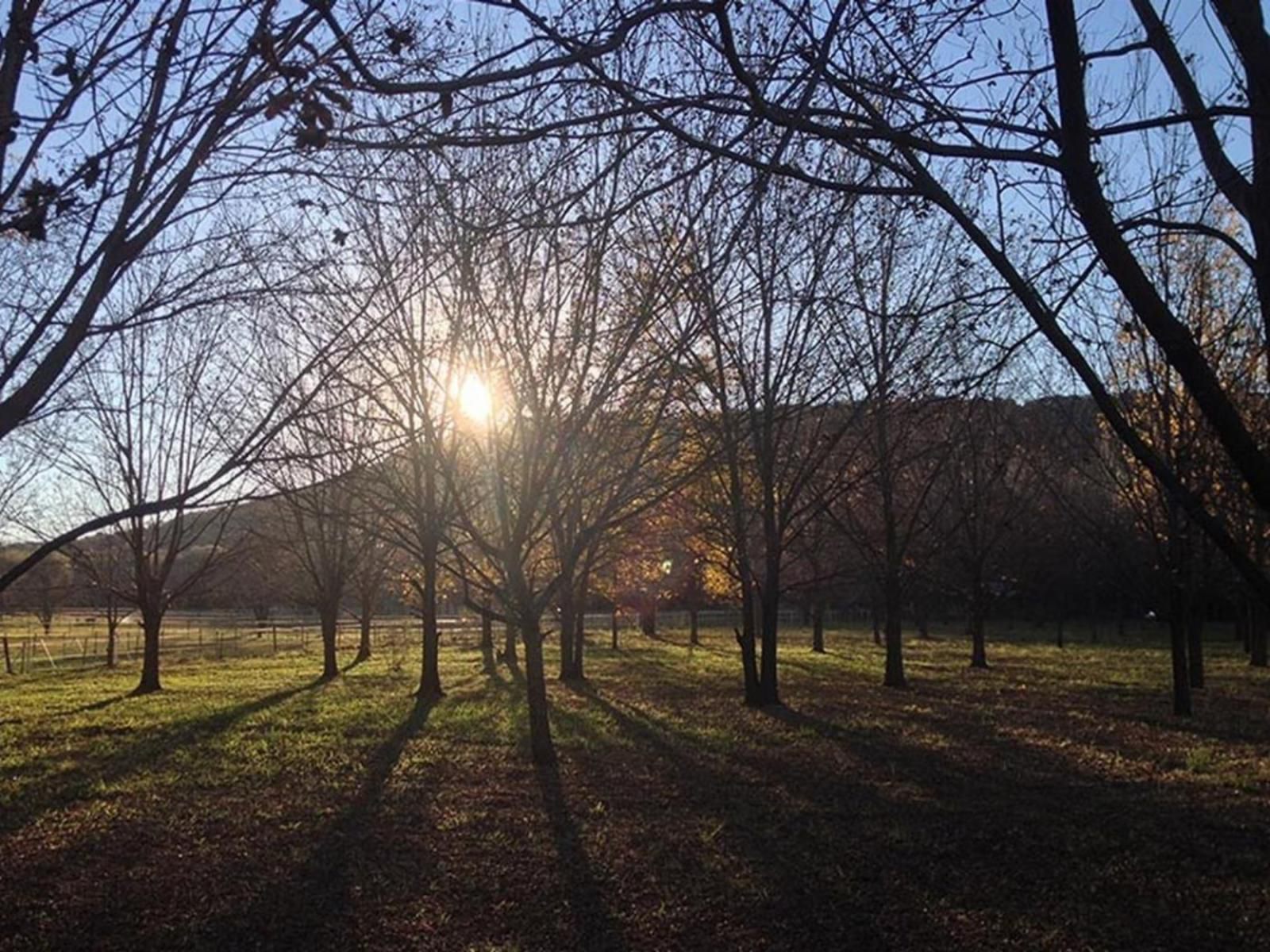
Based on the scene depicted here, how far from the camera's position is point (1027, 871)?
7305 millimetres

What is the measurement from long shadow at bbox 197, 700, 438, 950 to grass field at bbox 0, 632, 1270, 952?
0.02m

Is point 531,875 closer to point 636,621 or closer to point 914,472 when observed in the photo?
point 914,472

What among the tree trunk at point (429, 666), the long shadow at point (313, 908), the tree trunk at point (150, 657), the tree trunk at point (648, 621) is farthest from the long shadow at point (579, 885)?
the tree trunk at point (648, 621)

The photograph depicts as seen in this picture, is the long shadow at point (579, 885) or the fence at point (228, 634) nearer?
the long shadow at point (579, 885)

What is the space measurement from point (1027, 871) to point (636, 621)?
53.9 meters

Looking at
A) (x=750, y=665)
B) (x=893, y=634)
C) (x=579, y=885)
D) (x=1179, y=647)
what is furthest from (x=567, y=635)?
(x=579, y=885)

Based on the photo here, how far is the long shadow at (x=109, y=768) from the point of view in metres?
9.68

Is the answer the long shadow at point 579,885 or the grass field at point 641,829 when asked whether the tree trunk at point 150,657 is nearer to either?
the grass field at point 641,829

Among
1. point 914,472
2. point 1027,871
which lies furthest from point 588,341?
point 914,472

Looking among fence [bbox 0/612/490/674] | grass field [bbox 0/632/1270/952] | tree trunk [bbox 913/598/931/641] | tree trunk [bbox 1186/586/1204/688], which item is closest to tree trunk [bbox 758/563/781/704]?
grass field [bbox 0/632/1270/952]

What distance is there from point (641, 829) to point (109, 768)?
255 inches

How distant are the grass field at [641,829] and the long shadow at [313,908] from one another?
2cm

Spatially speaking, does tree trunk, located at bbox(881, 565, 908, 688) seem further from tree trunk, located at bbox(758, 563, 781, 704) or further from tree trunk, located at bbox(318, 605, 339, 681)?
tree trunk, located at bbox(318, 605, 339, 681)

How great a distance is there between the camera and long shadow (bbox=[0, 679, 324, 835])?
381 inches
